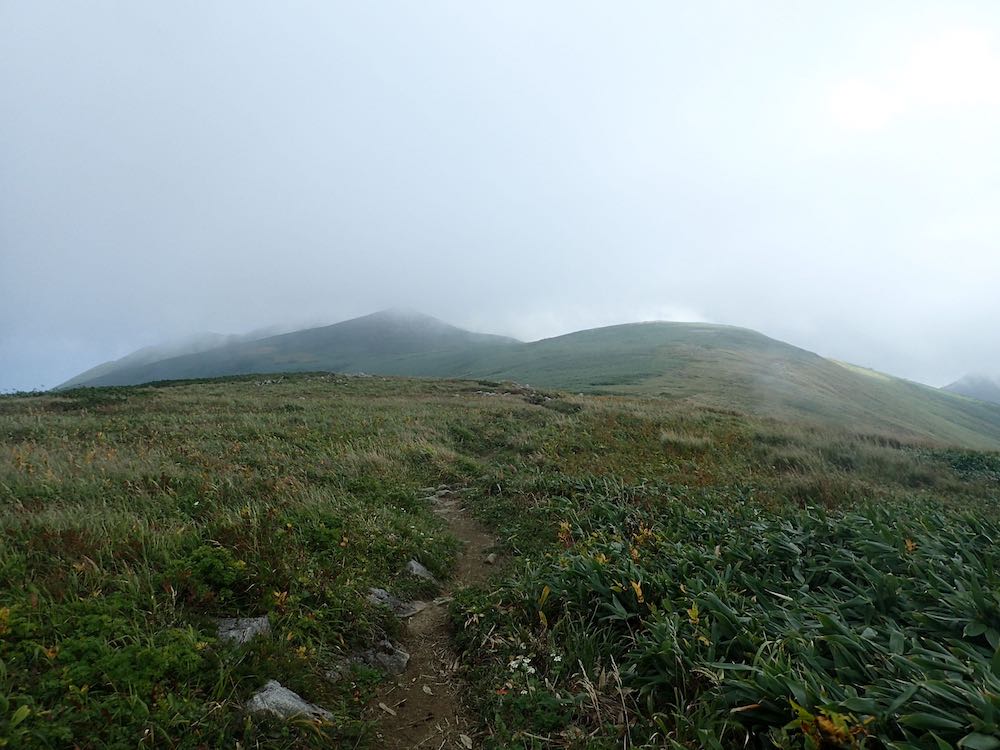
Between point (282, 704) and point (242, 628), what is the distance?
2.94ft

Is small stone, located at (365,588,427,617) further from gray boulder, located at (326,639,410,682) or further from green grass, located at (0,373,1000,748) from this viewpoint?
gray boulder, located at (326,639,410,682)

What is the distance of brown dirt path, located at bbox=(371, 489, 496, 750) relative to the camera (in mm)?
3918

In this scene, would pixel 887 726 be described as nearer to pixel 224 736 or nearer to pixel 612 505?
pixel 224 736

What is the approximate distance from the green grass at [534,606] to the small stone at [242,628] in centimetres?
10

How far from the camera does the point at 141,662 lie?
339 cm

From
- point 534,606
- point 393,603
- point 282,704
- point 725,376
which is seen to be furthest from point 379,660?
point 725,376

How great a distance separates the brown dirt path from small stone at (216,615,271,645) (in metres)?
1.23

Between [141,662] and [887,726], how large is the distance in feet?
16.4

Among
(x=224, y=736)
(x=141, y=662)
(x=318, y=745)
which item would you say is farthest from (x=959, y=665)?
(x=141, y=662)

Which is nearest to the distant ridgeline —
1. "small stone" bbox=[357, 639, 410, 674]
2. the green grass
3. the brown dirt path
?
the green grass

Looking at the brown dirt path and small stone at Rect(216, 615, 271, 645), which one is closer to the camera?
the brown dirt path

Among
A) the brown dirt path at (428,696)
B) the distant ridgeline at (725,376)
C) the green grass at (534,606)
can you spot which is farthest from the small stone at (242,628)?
the distant ridgeline at (725,376)

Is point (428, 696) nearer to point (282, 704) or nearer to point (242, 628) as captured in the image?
point (282, 704)

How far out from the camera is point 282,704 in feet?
11.8
